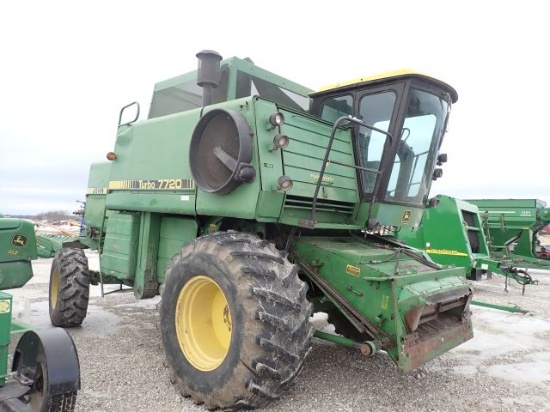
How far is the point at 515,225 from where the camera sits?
1414 cm

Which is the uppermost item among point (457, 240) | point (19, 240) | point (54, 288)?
point (457, 240)

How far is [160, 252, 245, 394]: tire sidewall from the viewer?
332 cm

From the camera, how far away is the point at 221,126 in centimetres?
418

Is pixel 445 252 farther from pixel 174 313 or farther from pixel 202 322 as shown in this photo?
pixel 174 313

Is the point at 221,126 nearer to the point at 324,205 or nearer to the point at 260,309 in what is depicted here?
the point at 324,205

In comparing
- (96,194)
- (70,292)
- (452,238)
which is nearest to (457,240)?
(452,238)

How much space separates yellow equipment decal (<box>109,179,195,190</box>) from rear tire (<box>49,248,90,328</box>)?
1178 mm

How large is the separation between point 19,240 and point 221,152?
1.94m

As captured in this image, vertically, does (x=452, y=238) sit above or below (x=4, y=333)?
above

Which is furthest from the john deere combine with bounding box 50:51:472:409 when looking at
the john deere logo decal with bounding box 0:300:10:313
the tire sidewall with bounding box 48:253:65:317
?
the john deere logo decal with bounding box 0:300:10:313

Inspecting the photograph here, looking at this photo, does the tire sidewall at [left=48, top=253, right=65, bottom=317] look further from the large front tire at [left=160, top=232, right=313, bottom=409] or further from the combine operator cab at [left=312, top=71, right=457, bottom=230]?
the combine operator cab at [left=312, top=71, right=457, bottom=230]

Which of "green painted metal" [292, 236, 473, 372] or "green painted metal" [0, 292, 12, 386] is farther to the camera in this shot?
"green painted metal" [292, 236, 473, 372]

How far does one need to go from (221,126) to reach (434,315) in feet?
8.36

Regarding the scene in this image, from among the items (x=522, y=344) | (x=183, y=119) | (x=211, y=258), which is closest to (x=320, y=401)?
(x=211, y=258)
